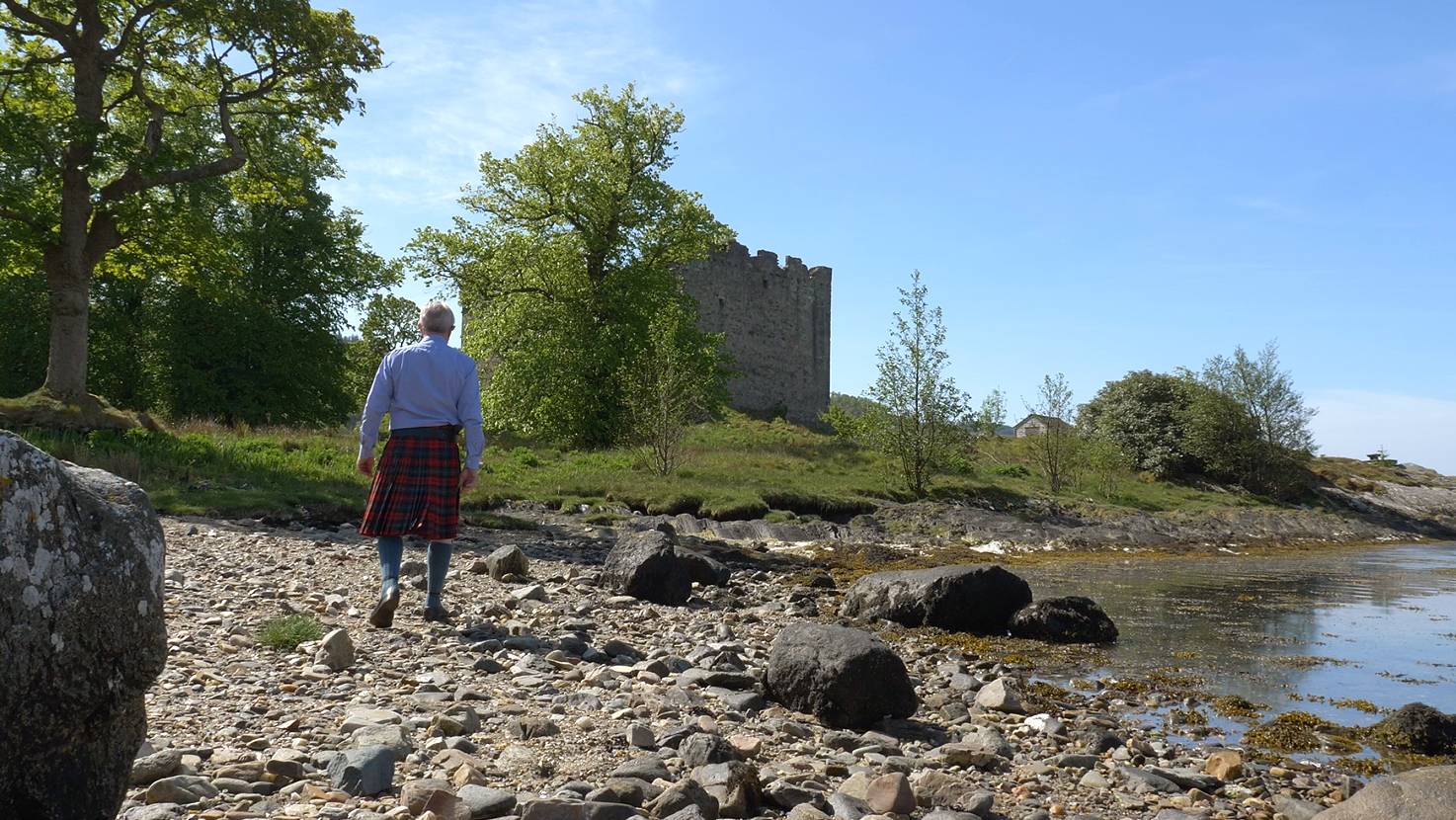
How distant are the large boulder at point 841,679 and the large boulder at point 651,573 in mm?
3765

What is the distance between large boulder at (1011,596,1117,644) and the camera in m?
9.08

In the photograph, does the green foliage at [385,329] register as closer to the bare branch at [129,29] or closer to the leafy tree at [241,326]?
the leafy tree at [241,326]

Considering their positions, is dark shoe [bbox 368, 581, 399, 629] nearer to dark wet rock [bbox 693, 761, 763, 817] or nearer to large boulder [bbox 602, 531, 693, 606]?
large boulder [bbox 602, 531, 693, 606]

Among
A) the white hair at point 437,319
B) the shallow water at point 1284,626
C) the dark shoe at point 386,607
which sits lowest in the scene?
the shallow water at point 1284,626

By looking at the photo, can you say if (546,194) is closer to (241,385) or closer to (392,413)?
(241,385)

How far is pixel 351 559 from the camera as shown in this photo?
9.95 metres

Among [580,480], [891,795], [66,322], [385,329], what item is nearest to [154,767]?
[891,795]

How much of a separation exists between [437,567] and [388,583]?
1.34 feet

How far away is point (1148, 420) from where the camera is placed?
40.9 m

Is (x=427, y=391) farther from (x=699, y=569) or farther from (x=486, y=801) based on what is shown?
(x=699, y=569)

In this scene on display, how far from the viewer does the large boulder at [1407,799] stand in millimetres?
3801

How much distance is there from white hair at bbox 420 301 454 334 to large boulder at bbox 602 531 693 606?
364 cm

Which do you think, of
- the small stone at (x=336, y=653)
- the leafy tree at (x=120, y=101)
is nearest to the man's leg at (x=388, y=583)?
the small stone at (x=336, y=653)

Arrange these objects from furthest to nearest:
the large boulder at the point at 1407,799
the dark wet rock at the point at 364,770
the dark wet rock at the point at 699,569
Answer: the dark wet rock at the point at 699,569 → the large boulder at the point at 1407,799 → the dark wet rock at the point at 364,770
